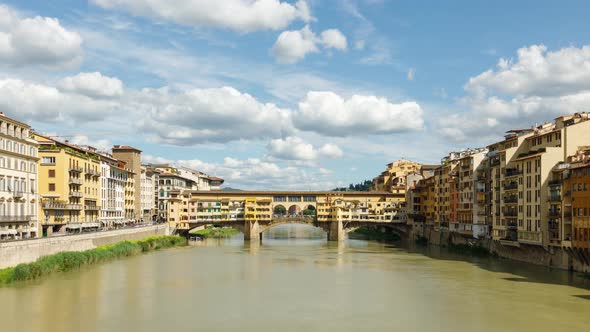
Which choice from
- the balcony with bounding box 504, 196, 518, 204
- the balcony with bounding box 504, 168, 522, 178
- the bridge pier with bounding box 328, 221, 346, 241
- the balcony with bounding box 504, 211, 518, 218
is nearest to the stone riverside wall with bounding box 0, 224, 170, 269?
the bridge pier with bounding box 328, 221, 346, 241

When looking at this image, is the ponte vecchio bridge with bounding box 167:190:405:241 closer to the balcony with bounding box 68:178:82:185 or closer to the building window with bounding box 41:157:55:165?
the balcony with bounding box 68:178:82:185

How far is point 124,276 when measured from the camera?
5100 cm

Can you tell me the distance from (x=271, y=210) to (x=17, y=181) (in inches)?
2250

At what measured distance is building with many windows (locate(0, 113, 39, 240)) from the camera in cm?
5178

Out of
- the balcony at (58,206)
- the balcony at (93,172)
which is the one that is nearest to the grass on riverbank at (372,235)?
the balcony at (93,172)

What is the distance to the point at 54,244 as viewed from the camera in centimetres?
5338

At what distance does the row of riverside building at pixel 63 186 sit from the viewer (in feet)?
175

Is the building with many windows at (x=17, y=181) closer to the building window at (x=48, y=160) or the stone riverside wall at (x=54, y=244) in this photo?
the stone riverside wall at (x=54, y=244)

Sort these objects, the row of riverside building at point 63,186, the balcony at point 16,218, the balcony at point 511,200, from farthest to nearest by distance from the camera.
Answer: the balcony at point 511,200 → the row of riverside building at point 63,186 → the balcony at point 16,218

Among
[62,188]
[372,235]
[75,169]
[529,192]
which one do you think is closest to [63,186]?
[62,188]

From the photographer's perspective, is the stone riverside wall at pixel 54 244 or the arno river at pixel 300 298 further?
the stone riverside wall at pixel 54 244

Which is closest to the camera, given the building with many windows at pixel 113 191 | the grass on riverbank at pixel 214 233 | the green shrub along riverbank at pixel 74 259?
the green shrub along riverbank at pixel 74 259

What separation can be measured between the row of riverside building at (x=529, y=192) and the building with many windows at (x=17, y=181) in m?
44.1

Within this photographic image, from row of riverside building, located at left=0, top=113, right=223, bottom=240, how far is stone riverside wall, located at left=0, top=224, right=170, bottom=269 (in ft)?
10.7
